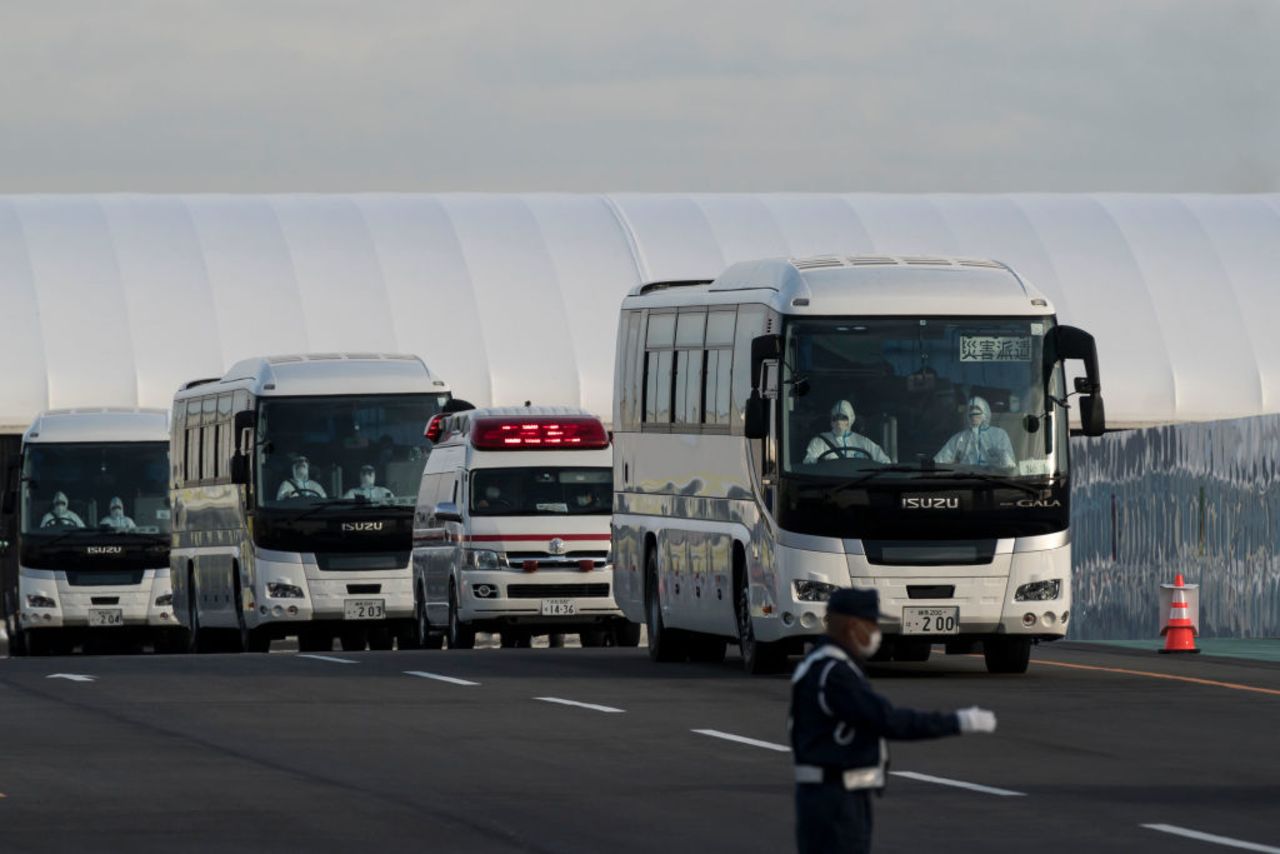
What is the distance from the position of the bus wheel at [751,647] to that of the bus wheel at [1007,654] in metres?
1.80

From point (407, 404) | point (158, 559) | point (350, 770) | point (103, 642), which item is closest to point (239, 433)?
point (407, 404)

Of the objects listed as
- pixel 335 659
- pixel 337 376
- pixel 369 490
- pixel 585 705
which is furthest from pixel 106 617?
pixel 585 705

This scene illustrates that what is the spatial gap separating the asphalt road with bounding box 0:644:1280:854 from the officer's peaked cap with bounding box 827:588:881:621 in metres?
3.98

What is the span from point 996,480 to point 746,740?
19.4 feet

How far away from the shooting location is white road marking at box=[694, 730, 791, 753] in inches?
718

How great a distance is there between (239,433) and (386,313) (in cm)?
2531

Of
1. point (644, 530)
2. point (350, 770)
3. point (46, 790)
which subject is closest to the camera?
point (46, 790)

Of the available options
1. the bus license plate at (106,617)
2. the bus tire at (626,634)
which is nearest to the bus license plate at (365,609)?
the bus tire at (626,634)

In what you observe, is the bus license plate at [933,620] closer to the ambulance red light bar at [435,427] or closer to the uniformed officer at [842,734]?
the ambulance red light bar at [435,427]

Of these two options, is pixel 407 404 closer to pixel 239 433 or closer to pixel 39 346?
pixel 239 433

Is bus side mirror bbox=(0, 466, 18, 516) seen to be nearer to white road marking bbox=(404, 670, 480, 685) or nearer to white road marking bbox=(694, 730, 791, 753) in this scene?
white road marking bbox=(404, 670, 480, 685)

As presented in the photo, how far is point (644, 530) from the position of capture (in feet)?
92.9

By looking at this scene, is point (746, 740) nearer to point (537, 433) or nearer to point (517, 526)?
point (517, 526)

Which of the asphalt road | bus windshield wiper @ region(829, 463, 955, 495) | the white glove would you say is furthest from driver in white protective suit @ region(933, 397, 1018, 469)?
the white glove
